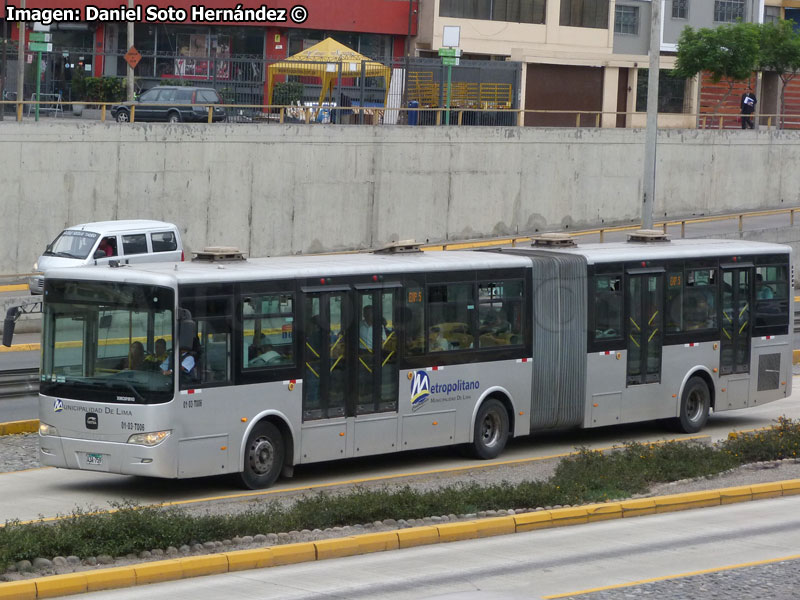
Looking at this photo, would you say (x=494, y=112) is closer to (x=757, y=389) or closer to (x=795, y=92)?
(x=757, y=389)

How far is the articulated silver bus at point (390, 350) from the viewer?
1518 cm

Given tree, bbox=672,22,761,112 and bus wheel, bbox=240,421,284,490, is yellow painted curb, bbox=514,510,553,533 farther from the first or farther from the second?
tree, bbox=672,22,761,112

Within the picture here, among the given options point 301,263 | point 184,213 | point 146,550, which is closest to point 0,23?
point 184,213

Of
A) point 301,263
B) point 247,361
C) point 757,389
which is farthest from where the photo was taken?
point 757,389

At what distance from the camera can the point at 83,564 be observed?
10.9 m

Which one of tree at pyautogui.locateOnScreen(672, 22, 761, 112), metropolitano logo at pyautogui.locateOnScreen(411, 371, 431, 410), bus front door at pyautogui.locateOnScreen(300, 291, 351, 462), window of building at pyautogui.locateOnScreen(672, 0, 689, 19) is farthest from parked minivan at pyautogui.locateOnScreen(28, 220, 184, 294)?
window of building at pyautogui.locateOnScreen(672, 0, 689, 19)

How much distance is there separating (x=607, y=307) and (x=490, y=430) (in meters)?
2.71

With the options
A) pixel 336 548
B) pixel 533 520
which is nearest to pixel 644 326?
pixel 533 520

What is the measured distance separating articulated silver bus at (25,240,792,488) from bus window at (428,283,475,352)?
0.08ft

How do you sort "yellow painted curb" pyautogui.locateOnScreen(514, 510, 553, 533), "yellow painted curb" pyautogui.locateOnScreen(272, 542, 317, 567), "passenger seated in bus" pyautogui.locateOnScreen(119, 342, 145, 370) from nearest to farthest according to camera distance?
"yellow painted curb" pyautogui.locateOnScreen(272, 542, 317, 567), "yellow painted curb" pyautogui.locateOnScreen(514, 510, 553, 533), "passenger seated in bus" pyautogui.locateOnScreen(119, 342, 145, 370)

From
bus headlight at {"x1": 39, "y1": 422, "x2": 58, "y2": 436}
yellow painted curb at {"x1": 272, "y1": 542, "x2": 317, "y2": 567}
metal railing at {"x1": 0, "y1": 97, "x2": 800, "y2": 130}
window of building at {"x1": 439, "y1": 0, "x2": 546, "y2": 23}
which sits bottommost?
yellow painted curb at {"x1": 272, "y1": 542, "x2": 317, "y2": 567}

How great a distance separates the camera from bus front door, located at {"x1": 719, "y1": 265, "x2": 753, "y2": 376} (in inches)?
848

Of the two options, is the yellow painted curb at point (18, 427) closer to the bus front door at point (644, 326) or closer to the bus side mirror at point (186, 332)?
the bus side mirror at point (186, 332)

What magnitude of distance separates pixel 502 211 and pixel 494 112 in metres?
3.37
